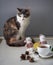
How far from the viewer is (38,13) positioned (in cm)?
192

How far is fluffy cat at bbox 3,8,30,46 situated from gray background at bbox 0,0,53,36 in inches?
7.3

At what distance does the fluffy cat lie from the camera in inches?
65.6

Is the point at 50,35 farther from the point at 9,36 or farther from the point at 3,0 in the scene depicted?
the point at 3,0

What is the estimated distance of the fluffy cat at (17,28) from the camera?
167cm

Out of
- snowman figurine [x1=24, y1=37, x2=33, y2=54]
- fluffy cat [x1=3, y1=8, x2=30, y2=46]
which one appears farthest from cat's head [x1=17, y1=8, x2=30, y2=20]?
snowman figurine [x1=24, y1=37, x2=33, y2=54]

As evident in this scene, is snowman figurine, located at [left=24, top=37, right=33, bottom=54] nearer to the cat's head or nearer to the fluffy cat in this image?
the fluffy cat

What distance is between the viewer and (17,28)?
171 cm

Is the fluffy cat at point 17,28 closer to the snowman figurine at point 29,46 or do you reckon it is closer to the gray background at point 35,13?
the snowman figurine at point 29,46

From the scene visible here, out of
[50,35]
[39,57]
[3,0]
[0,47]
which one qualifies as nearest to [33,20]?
[50,35]

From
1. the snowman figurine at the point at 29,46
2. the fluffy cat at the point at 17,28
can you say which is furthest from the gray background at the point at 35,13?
the snowman figurine at the point at 29,46

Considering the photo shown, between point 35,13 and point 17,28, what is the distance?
0.33 m

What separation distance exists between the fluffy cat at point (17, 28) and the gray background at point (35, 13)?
185 millimetres

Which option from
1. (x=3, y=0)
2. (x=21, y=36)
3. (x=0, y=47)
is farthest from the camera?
(x=3, y=0)

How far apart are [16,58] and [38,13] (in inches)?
28.9
